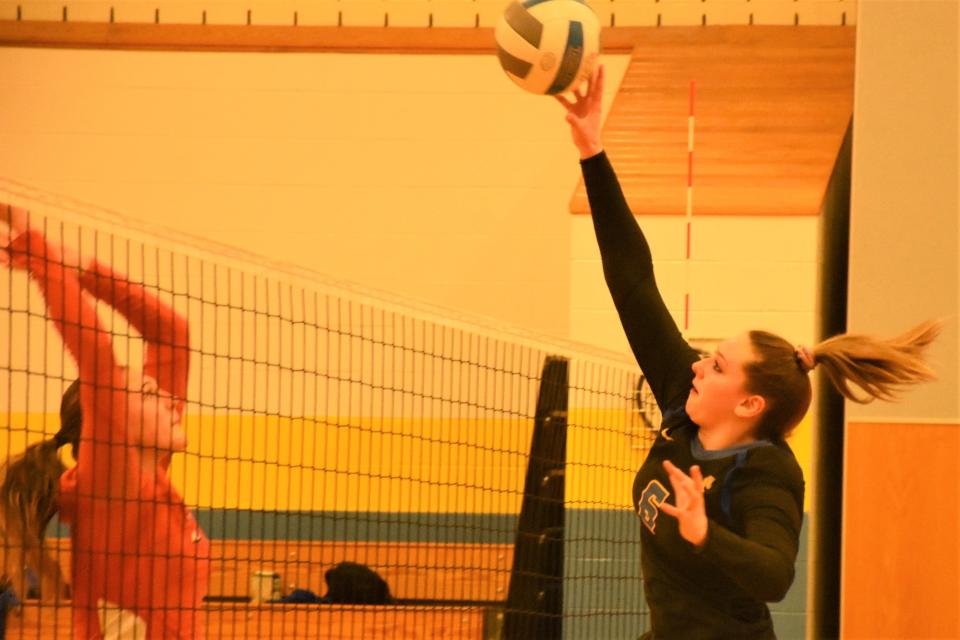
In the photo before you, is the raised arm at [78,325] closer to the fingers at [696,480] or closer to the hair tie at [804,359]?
the fingers at [696,480]

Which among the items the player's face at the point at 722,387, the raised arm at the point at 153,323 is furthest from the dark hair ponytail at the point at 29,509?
the player's face at the point at 722,387

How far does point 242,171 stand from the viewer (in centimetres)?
802

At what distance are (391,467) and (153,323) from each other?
359cm

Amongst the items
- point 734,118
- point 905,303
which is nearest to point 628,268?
point 905,303

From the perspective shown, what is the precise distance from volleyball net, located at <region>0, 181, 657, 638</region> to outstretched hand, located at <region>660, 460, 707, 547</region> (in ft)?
6.73

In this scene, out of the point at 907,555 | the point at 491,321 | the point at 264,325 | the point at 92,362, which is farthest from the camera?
the point at 264,325

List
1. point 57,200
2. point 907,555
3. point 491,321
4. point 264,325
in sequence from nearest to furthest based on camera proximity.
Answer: point 57,200
point 491,321
point 907,555
point 264,325

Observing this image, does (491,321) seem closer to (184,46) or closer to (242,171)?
(242,171)

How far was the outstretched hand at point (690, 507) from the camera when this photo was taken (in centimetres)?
241

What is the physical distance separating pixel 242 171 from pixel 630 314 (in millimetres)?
5436

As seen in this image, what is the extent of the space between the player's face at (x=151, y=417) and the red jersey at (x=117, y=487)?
0.04 m

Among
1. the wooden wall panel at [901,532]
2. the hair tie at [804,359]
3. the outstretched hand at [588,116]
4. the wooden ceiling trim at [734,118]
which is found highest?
the wooden ceiling trim at [734,118]

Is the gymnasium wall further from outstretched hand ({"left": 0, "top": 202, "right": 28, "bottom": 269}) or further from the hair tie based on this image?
outstretched hand ({"left": 0, "top": 202, "right": 28, "bottom": 269})

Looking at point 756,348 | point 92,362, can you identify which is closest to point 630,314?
point 756,348
